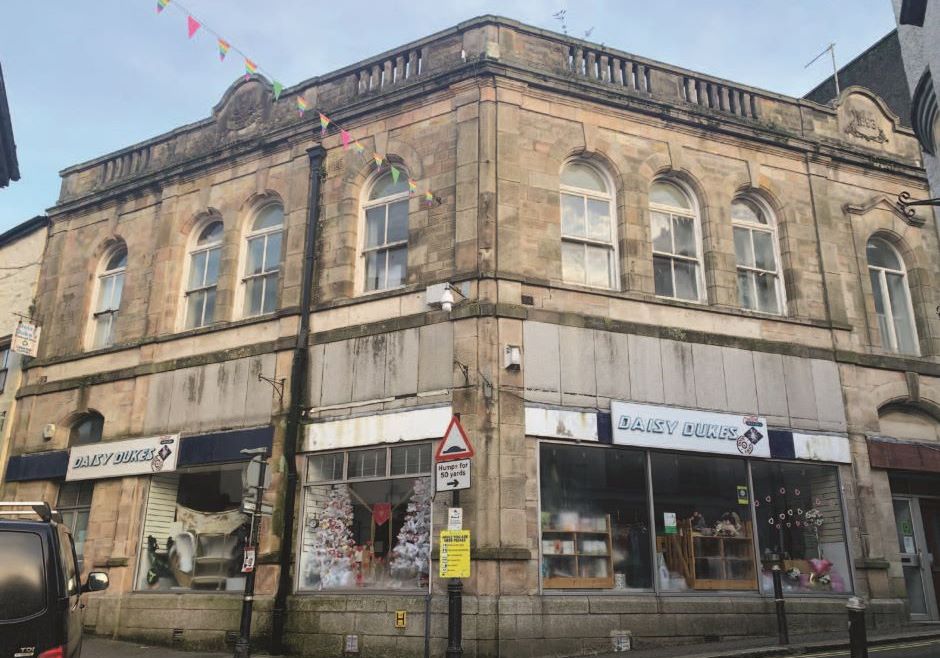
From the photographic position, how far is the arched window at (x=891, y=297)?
55.5 feet

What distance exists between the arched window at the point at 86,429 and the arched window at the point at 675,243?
466 inches

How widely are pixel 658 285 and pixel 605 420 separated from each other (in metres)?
3.13

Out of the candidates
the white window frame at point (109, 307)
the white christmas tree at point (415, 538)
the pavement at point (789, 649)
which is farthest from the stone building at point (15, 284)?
the white christmas tree at point (415, 538)

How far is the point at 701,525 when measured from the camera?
1371 centimetres

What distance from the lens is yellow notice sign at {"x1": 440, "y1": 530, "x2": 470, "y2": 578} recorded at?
10633 millimetres

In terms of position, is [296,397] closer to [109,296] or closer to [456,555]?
[456,555]

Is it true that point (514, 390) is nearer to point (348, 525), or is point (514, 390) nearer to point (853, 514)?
point (348, 525)

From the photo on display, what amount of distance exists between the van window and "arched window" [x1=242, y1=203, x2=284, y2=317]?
31.7 ft

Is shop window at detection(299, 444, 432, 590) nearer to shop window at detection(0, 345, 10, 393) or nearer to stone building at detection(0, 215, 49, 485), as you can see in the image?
stone building at detection(0, 215, 49, 485)

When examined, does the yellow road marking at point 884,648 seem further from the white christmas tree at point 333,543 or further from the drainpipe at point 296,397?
the drainpipe at point 296,397

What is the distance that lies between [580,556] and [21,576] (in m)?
8.42

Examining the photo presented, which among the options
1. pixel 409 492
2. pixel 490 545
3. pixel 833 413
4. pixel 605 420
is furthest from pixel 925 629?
pixel 409 492

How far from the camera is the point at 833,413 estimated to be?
15125 millimetres

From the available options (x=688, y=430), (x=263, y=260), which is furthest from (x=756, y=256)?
(x=263, y=260)
